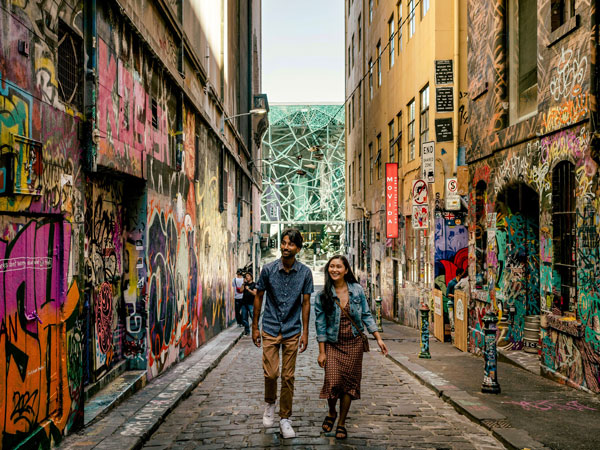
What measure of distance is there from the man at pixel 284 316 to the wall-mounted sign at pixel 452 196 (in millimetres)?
9157

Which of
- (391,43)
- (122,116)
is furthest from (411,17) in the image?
(122,116)

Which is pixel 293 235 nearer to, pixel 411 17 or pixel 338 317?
pixel 338 317

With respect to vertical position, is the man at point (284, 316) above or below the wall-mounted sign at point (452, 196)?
below

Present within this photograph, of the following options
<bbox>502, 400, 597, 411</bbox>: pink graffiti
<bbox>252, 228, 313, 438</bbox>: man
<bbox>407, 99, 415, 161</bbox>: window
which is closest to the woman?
<bbox>252, 228, 313, 438</bbox>: man

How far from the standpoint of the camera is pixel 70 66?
6.25 m

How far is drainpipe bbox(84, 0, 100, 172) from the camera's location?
20.8 feet

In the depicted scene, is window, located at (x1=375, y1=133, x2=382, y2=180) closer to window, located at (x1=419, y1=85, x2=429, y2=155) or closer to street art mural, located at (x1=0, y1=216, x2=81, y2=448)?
window, located at (x1=419, y1=85, x2=429, y2=155)

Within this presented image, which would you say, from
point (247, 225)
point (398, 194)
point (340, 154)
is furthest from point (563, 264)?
point (340, 154)

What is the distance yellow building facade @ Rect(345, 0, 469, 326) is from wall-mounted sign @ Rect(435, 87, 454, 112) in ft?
0.08

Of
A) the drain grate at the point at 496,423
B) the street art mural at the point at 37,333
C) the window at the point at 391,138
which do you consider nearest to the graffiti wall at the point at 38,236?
the street art mural at the point at 37,333

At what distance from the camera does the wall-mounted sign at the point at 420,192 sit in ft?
39.4

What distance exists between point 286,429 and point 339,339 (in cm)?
101

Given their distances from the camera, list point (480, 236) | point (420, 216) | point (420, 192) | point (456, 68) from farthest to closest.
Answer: point (456, 68), point (420, 216), point (420, 192), point (480, 236)

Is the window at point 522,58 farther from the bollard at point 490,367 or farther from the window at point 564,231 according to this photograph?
the bollard at point 490,367
